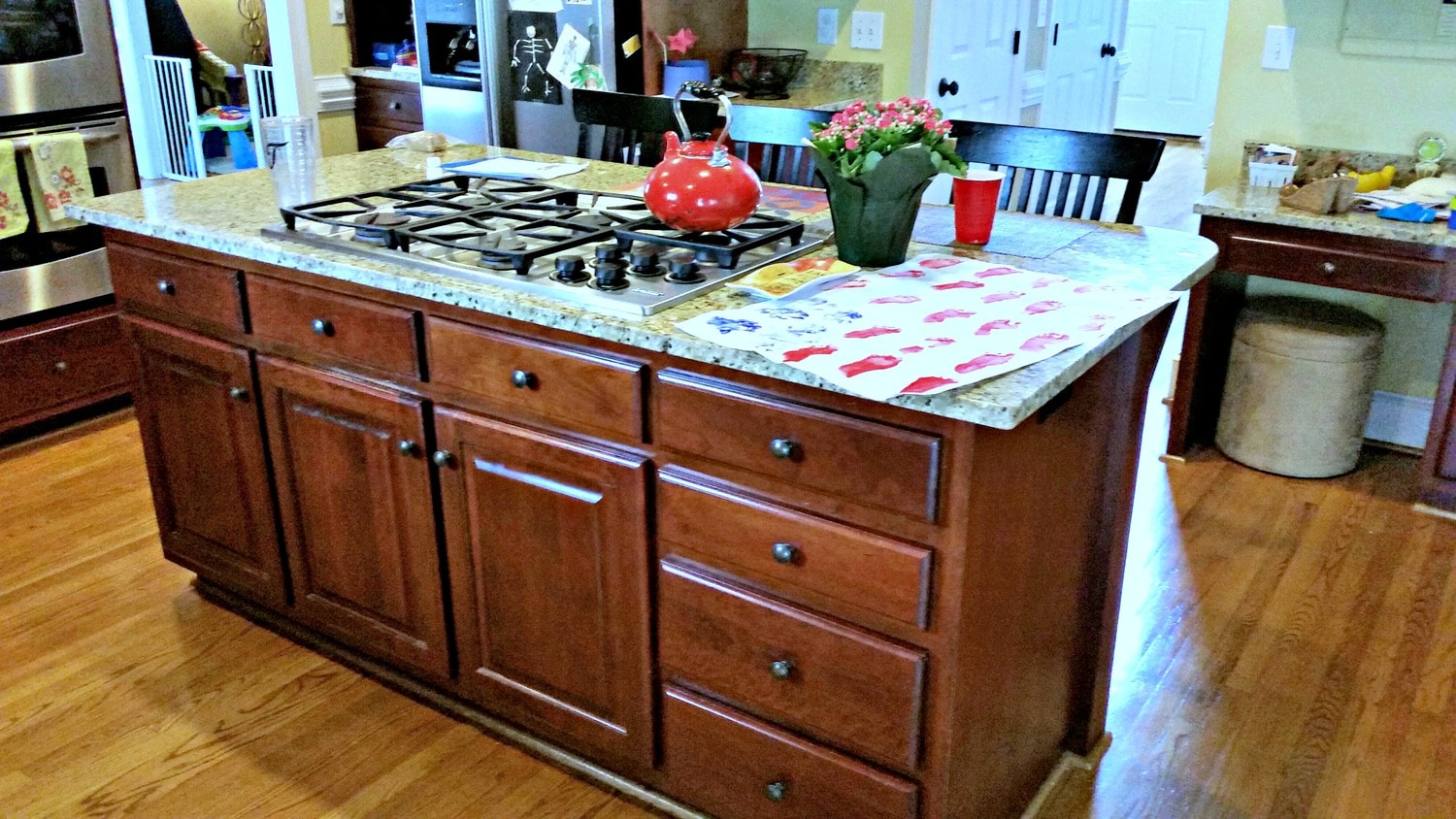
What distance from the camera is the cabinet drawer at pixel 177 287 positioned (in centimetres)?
215

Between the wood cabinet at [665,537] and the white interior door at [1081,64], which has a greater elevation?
the white interior door at [1081,64]

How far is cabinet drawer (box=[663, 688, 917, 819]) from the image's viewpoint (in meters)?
1.62

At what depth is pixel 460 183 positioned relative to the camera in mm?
2418

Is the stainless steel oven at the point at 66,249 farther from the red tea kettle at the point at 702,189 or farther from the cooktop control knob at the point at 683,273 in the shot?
the cooktop control knob at the point at 683,273

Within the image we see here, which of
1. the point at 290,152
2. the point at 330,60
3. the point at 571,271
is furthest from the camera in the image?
the point at 330,60

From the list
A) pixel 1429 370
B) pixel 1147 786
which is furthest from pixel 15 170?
pixel 1429 370

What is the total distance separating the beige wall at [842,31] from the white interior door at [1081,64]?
1.37 m

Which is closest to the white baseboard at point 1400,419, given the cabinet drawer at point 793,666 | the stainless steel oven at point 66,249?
the cabinet drawer at point 793,666

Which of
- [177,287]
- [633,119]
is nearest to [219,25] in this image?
[633,119]

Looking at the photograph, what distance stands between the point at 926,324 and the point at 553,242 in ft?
2.29

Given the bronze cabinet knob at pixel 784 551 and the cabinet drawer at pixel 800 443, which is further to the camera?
the bronze cabinet knob at pixel 784 551

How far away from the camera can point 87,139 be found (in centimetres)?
338

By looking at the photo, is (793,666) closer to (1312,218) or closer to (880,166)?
(880,166)

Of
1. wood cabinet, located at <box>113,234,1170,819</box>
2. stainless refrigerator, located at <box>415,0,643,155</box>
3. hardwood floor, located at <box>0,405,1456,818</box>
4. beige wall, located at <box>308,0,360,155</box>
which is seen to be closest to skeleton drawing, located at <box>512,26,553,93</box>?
stainless refrigerator, located at <box>415,0,643,155</box>
